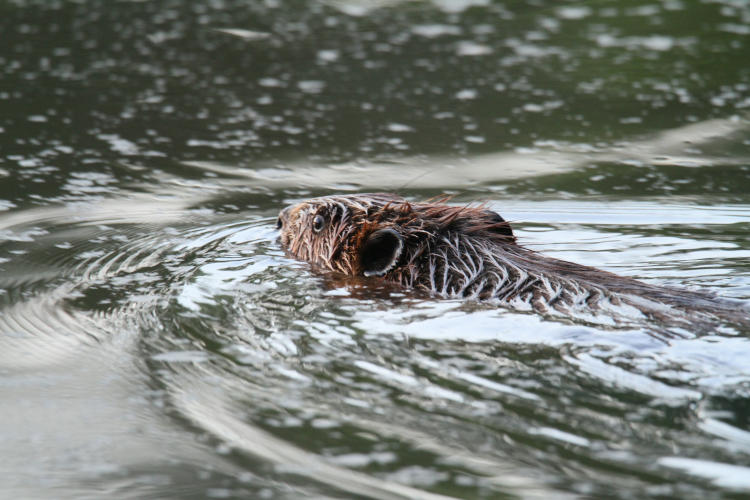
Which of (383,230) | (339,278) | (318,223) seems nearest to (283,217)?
(318,223)

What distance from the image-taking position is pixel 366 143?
7.15 meters

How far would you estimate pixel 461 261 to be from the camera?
14.2 feet

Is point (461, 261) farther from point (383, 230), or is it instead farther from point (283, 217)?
point (283, 217)

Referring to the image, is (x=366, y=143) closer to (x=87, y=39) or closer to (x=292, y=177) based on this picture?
(x=292, y=177)

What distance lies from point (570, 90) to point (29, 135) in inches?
160

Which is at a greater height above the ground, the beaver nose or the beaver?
the beaver nose

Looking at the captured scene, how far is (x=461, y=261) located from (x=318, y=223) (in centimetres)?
84

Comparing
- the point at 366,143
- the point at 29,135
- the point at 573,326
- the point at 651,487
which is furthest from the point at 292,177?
the point at 651,487

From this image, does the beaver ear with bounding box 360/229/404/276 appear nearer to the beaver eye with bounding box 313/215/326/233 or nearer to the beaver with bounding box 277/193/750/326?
the beaver with bounding box 277/193/750/326

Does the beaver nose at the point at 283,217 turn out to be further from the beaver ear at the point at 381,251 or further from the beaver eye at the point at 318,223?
the beaver ear at the point at 381,251

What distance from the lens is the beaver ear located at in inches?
176

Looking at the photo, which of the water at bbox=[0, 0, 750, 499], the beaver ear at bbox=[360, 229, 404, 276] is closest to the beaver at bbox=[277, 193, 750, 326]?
the beaver ear at bbox=[360, 229, 404, 276]

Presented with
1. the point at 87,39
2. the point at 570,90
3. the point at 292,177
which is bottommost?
the point at 292,177

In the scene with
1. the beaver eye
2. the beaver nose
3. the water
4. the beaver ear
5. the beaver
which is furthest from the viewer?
the beaver nose
